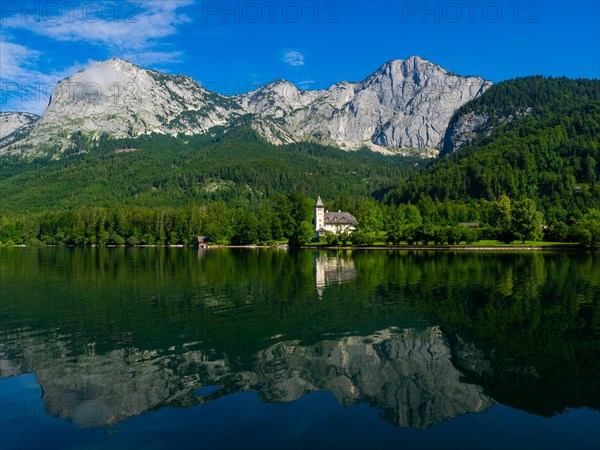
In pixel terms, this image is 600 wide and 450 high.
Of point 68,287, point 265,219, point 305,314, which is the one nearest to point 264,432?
point 305,314

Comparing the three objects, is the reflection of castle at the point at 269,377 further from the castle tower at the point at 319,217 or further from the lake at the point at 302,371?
the castle tower at the point at 319,217

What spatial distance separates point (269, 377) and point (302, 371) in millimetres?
1814

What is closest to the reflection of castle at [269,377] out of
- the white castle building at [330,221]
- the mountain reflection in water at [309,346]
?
the mountain reflection in water at [309,346]

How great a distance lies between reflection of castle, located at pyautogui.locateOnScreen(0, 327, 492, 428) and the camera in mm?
18062

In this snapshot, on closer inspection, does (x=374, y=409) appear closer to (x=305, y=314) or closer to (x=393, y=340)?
(x=393, y=340)

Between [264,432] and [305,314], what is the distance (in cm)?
1871

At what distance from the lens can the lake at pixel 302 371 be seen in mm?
15875

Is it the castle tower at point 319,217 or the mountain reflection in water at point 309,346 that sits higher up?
the castle tower at point 319,217

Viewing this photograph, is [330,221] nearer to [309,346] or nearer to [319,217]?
[319,217]

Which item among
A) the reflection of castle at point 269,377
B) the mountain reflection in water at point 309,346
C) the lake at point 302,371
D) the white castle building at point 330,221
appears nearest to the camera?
the lake at point 302,371

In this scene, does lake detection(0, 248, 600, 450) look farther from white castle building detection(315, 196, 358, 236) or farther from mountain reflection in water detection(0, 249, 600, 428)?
white castle building detection(315, 196, 358, 236)

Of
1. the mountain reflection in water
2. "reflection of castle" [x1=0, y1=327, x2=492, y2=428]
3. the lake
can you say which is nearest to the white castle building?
the mountain reflection in water

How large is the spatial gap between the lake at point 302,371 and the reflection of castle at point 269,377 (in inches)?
3.7

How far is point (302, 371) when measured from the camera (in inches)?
858
